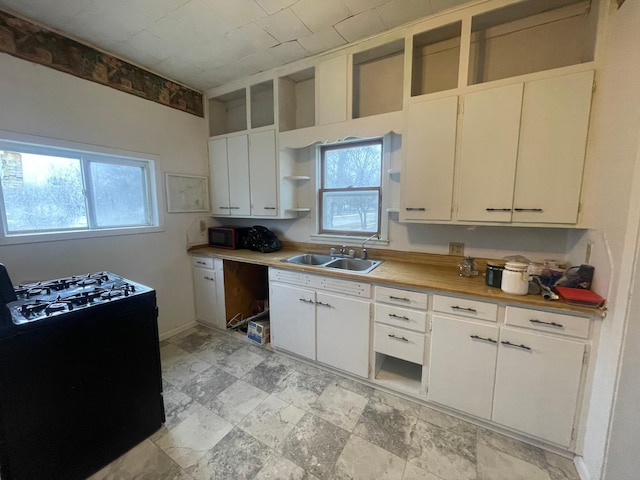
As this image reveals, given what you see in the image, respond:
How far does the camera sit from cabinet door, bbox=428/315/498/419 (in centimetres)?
162

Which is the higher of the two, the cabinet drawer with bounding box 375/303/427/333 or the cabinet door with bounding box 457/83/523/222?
the cabinet door with bounding box 457/83/523/222

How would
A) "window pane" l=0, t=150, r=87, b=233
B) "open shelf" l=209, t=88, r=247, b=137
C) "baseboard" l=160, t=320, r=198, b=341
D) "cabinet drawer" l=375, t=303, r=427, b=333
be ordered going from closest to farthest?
"cabinet drawer" l=375, t=303, r=427, b=333 → "window pane" l=0, t=150, r=87, b=233 → "baseboard" l=160, t=320, r=198, b=341 → "open shelf" l=209, t=88, r=247, b=137

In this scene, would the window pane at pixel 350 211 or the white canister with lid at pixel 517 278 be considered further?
the window pane at pixel 350 211

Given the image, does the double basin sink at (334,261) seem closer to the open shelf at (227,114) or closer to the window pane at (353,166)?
the window pane at (353,166)

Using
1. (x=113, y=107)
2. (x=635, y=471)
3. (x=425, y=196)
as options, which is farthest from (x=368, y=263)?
(x=113, y=107)

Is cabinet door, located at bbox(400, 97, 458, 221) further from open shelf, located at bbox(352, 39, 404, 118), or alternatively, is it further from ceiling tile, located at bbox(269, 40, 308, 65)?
ceiling tile, located at bbox(269, 40, 308, 65)

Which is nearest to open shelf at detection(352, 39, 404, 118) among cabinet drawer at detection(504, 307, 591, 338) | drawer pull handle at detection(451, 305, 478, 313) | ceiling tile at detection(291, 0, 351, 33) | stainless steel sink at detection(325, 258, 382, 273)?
ceiling tile at detection(291, 0, 351, 33)

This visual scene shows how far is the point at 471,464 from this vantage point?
1.45 m

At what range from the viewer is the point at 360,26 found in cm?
195

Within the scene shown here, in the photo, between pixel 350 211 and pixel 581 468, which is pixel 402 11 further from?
pixel 581 468

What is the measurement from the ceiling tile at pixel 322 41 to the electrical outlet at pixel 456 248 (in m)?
1.91

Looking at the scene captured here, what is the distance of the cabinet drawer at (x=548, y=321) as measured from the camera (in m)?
1.38

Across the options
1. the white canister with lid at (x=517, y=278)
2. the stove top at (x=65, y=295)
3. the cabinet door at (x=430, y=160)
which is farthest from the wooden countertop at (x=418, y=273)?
the stove top at (x=65, y=295)

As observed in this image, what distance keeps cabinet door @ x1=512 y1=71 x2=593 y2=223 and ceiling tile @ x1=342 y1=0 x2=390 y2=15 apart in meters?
1.09
